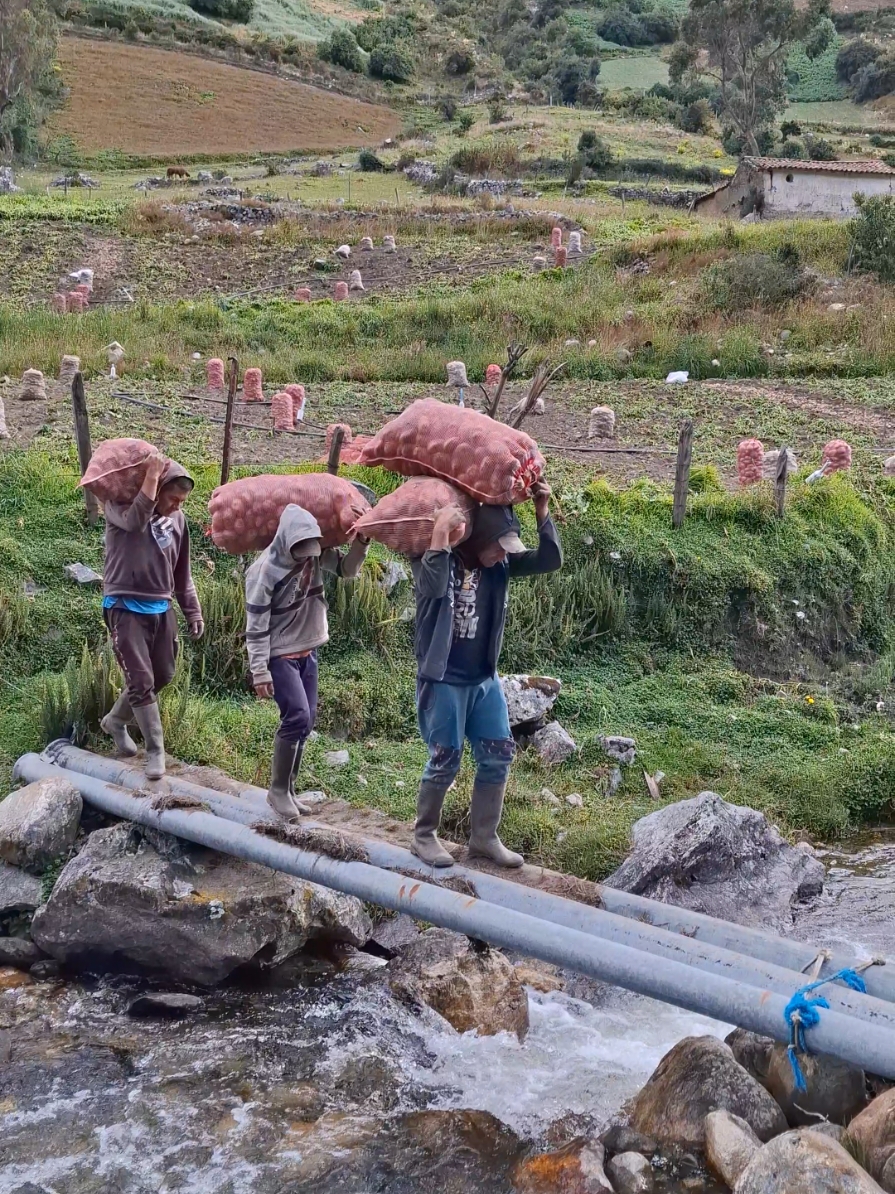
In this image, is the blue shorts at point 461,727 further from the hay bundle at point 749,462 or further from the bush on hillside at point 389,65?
the bush on hillside at point 389,65

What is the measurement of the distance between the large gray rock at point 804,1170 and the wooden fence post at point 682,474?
6.33 m

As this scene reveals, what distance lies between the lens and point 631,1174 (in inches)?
158

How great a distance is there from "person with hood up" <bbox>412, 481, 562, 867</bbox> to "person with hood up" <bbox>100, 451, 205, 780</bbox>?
146cm

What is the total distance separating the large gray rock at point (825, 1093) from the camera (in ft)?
13.4

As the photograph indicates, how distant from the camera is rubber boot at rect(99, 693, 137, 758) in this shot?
19.3 ft

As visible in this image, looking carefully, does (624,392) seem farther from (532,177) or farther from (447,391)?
(532,177)

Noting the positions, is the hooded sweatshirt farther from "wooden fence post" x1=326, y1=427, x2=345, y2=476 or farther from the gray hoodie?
"wooden fence post" x1=326, y1=427, x2=345, y2=476

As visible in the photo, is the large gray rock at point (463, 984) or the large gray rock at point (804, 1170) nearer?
the large gray rock at point (804, 1170)

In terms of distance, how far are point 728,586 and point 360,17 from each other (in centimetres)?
7885

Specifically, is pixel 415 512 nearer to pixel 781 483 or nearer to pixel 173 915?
pixel 173 915

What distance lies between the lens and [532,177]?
125 ft

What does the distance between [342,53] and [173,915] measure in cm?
6267

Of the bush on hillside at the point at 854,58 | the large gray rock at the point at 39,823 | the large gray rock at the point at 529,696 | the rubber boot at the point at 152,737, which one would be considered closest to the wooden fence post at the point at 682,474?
the large gray rock at the point at 529,696

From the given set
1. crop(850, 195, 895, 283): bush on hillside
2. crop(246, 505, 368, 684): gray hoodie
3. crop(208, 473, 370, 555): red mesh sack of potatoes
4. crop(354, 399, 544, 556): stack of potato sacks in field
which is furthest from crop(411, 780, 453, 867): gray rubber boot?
crop(850, 195, 895, 283): bush on hillside
